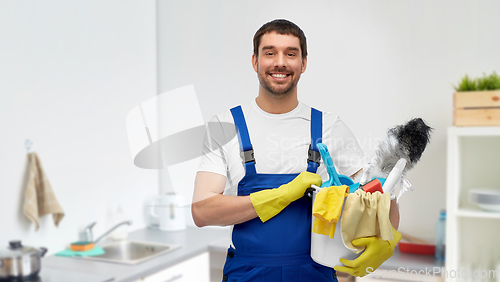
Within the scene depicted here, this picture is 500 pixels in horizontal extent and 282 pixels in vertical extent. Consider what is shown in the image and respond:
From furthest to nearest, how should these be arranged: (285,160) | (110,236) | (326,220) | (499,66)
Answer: (110,236) < (499,66) < (285,160) < (326,220)

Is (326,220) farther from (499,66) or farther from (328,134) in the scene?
(499,66)

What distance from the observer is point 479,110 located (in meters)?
1.39

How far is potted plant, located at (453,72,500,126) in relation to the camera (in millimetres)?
1268

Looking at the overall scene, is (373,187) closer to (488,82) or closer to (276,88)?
(276,88)

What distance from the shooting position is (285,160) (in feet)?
2.87

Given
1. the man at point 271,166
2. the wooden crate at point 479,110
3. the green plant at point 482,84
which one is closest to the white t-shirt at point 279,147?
the man at point 271,166

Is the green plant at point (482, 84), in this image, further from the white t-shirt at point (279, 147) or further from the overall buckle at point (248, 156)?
the overall buckle at point (248, 156)

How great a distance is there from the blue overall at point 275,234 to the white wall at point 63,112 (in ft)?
1.43

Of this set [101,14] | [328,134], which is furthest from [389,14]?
[101,14]

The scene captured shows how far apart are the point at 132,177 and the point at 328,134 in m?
0.83

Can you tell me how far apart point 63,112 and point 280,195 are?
1.07m

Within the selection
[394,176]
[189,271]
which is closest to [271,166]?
[394,176]

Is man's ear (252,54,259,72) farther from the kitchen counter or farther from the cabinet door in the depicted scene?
the cabinet door

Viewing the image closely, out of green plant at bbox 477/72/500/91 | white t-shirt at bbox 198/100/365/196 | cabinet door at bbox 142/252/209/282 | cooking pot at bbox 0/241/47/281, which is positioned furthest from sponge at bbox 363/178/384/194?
cooking pot at bbox 0/241/47/281
